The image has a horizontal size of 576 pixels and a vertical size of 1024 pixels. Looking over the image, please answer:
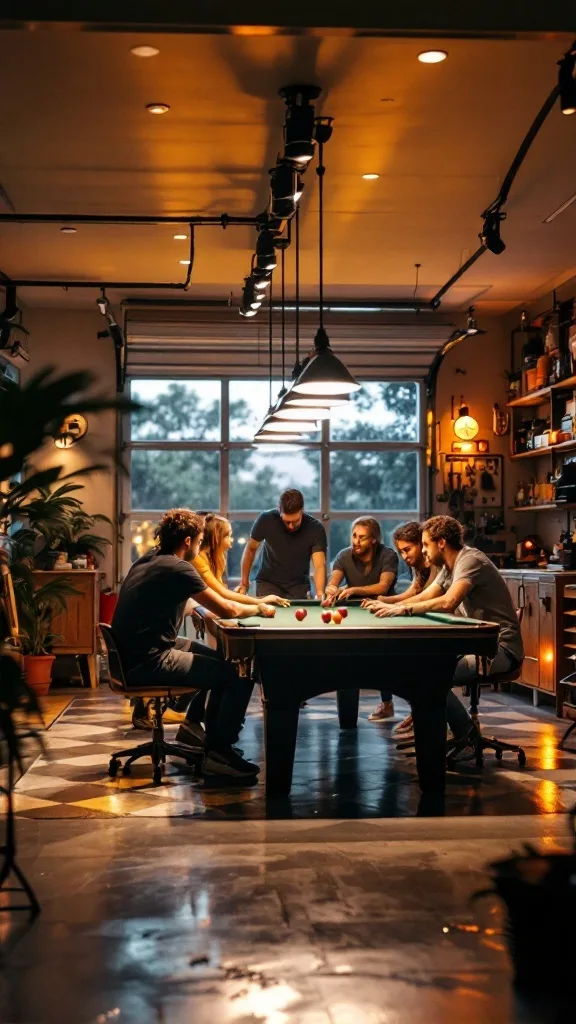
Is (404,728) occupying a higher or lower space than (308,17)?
lower

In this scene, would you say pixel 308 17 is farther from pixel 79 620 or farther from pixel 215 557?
pixel 79 620

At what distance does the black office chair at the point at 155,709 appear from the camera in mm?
6113

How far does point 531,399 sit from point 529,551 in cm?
147

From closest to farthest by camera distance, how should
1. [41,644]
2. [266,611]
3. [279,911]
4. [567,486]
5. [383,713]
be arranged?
[279,911]
[266,611]
[383,713]
[567,486]
[41,644]

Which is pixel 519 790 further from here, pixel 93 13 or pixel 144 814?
pixel 93 13

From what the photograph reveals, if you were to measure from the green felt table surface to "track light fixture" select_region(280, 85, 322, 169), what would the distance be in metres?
2.43

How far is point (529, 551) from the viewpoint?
11.2 meters

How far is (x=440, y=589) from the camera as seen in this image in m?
7.24

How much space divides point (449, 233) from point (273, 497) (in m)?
4.02

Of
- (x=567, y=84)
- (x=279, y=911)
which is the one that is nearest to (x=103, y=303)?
(x=567, y=84)

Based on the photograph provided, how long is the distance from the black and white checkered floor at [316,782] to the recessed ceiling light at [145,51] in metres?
3.48

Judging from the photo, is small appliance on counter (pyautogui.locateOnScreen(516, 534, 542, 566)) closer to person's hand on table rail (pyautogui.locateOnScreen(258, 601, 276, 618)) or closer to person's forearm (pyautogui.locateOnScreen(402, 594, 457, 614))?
person's forearm (pyautogui.locateOnScreen(402, 594, 457, 614))

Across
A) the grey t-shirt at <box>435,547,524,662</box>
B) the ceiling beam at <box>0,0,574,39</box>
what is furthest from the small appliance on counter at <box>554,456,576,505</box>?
the ceiling beam at <box>0,0,574,39</box>

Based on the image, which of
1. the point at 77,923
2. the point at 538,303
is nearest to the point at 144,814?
the point at 77,923
